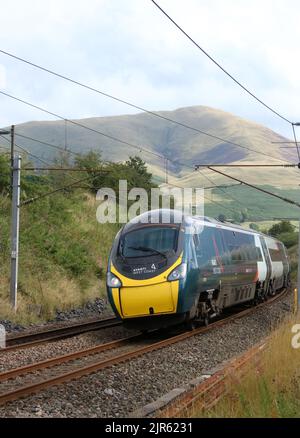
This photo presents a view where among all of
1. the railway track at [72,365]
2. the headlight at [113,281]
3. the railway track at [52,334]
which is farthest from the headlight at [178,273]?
the railway track at [52,334]

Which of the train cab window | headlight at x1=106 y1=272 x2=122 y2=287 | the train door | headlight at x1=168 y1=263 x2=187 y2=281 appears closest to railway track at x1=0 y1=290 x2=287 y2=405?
headlight at x1=106 y1=272 x2=122 y2=287

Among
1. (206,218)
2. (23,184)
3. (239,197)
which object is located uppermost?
(239,197)

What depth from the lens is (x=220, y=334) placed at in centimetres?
1780

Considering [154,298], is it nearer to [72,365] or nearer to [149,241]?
[149,241]

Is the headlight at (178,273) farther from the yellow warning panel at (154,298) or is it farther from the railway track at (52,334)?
the railway track at (52,334)

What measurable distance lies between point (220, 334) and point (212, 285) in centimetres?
138

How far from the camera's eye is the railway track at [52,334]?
1587cm

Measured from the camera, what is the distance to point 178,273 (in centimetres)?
1545

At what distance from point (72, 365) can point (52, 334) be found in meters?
5.72

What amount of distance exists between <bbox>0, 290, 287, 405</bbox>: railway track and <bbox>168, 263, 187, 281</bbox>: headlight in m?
1.60

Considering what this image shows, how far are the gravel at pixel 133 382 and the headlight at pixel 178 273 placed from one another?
1614mm

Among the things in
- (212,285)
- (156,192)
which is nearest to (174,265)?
(212,285)

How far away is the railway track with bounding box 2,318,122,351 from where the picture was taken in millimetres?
15867

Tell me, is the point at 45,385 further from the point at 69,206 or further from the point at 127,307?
the point at 69,206
